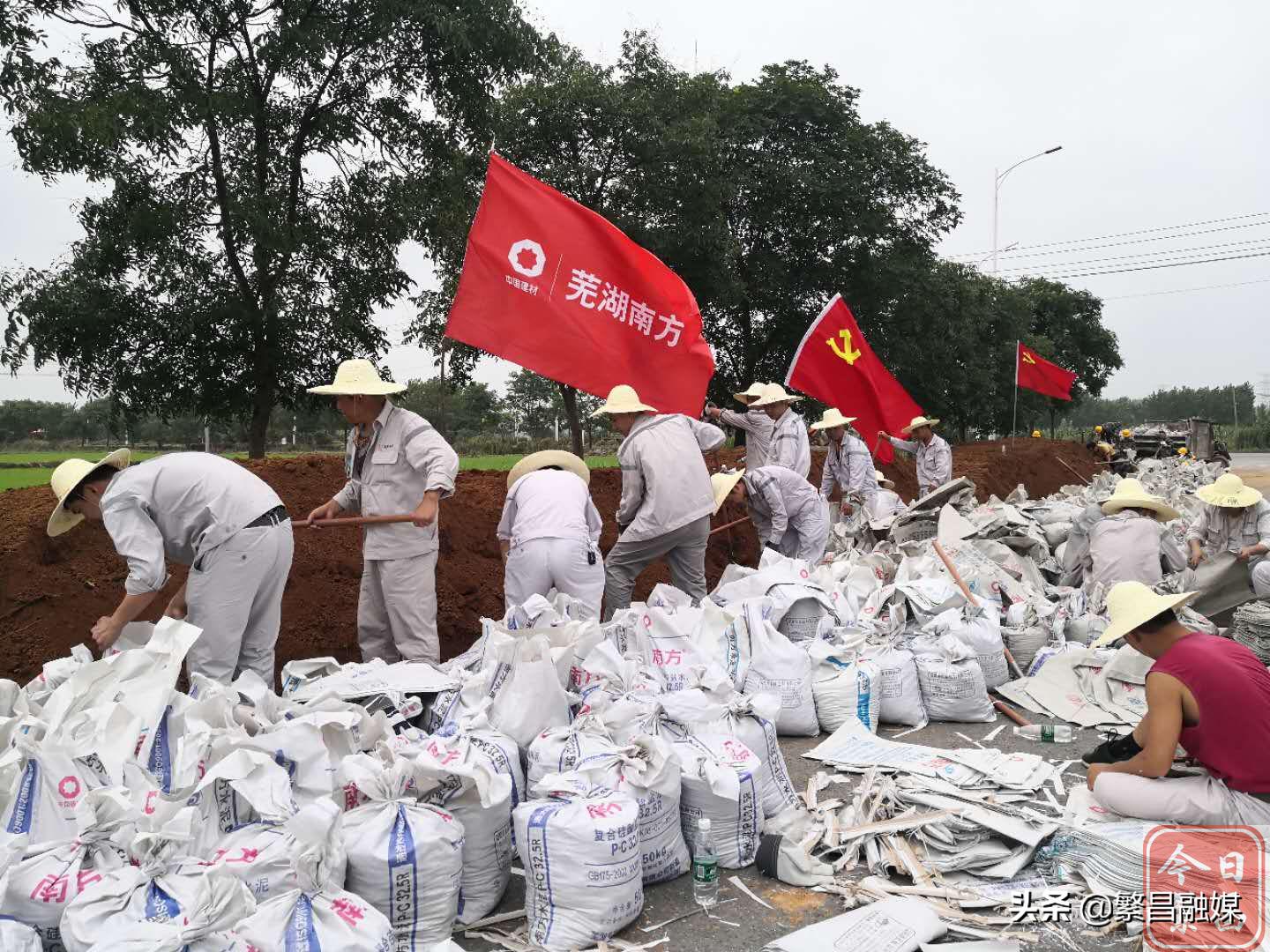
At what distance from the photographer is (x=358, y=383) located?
16.3 feet

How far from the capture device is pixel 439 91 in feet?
32.6

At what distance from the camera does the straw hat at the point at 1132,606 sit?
10.7 ft

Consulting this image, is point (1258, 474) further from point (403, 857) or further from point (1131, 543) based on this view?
point (403, 857)

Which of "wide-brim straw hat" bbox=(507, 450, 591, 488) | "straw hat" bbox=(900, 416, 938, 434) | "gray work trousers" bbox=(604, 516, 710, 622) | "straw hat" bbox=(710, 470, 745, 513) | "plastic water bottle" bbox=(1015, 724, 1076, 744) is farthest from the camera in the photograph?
"straw hat" bbox=(900, 416, 938, 434)

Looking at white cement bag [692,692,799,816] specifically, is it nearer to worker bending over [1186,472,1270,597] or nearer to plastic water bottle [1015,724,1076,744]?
plastic water bottle [1015,724,1076,744]

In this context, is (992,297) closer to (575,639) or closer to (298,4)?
(298,4)

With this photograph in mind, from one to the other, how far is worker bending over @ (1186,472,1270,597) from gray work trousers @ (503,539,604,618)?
4.60 m

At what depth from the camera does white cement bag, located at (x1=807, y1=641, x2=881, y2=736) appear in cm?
473

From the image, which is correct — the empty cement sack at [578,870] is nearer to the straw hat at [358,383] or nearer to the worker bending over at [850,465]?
the straw hat at [358,383]

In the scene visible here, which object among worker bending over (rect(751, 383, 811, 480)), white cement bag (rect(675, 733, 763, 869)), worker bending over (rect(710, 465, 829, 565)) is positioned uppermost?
worker bending over (rect(751, 383, 811, 480))

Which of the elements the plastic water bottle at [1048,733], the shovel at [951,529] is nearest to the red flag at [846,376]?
the shovel at [951,529]

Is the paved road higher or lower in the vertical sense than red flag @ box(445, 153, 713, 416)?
lower

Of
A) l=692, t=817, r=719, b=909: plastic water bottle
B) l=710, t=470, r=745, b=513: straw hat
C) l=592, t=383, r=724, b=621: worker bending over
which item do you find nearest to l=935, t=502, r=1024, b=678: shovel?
l=710, t=470, r=745, b=513: straw hat

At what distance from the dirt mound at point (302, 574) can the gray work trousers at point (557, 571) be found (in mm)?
1918
